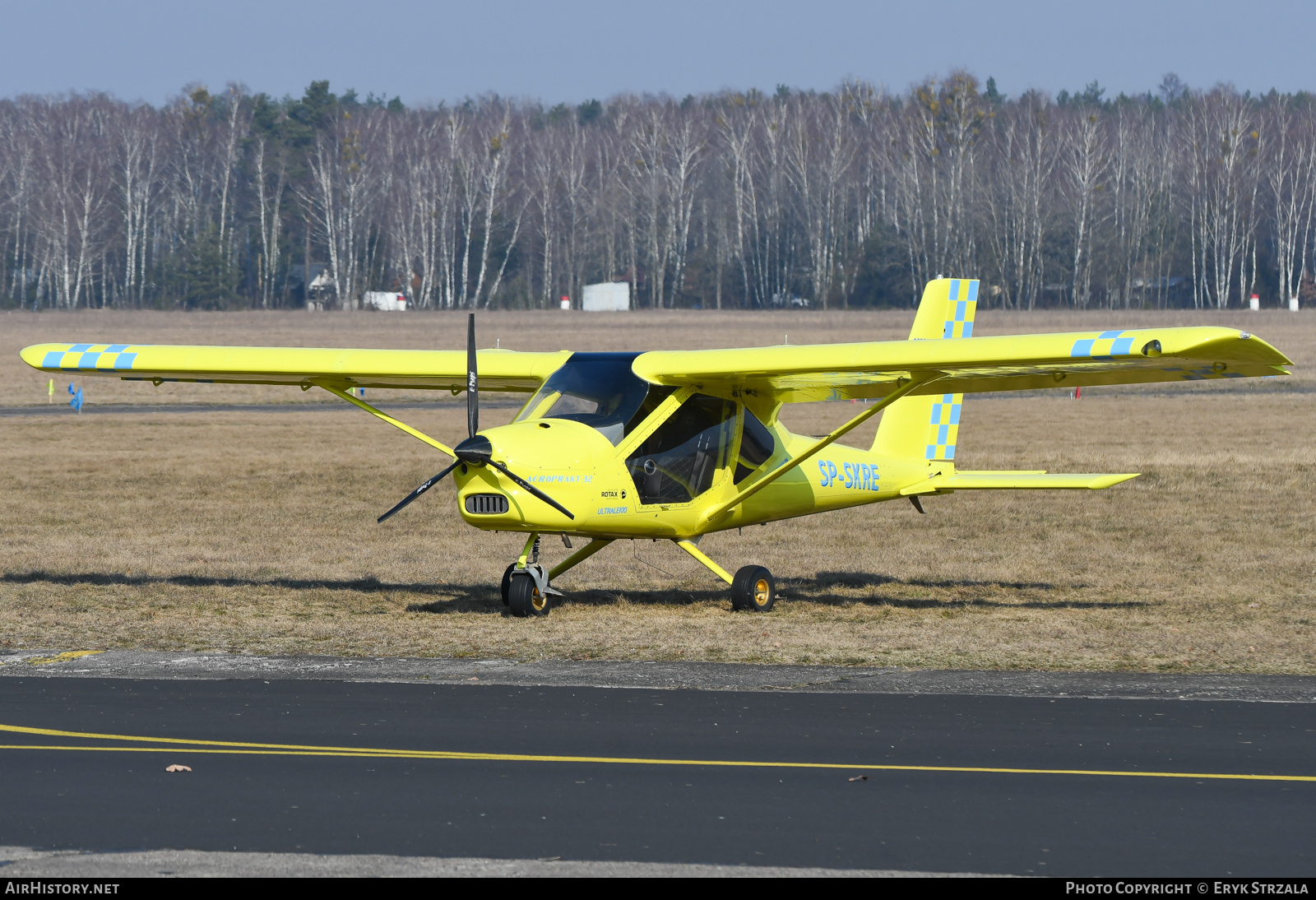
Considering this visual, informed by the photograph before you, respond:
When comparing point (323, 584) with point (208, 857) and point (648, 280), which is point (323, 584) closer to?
point (208, 857)

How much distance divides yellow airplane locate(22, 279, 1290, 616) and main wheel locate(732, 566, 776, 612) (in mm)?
17

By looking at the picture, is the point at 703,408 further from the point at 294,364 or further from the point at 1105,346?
the point at 294,364

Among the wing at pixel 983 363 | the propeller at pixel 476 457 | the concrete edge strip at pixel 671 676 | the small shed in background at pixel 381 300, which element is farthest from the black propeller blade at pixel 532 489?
the small shed in background at pixel 381 300

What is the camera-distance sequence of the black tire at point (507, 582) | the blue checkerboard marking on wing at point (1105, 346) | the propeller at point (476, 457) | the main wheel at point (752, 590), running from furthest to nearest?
1. the main wheel at point (752, 590)
2. the black tire at point (507, 582)
3. the propeller at point (476, 457)
4. the blue checkerboard marking on wing at point (1105, 346)

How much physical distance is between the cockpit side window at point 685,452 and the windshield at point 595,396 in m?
0.33

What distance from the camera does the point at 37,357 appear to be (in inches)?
612

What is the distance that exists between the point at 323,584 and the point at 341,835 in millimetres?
9353

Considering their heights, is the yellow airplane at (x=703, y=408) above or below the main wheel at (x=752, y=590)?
above

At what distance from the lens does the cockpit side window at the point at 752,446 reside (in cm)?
1447

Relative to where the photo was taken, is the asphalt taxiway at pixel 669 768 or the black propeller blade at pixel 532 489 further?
the black propeller blade at pixel 532 489

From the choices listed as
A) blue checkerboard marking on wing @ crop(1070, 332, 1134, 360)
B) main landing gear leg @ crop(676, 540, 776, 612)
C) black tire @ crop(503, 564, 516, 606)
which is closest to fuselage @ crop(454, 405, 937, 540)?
main landing gear leg @ crop(676, 540, 776, 612)

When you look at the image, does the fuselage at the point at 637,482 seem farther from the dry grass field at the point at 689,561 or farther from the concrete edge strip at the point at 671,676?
the concrete edge strip at the point at 671,676

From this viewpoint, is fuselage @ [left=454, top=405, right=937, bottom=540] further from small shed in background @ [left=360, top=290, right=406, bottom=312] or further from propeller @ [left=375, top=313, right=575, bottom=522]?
small shed in background @ [left=360, top=290, right=406, bottom=312]

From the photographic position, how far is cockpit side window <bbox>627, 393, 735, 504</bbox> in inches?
532
